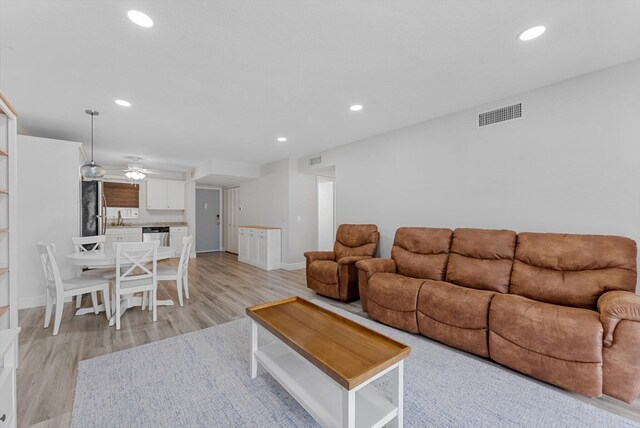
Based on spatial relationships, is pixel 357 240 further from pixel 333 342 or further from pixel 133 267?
pixel 133 267

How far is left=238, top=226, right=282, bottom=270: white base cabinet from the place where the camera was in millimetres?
5695

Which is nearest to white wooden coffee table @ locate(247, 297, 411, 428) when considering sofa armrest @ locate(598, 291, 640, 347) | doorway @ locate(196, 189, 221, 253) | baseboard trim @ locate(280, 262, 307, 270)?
sofa armrest @ locate(598, 291, 640, 347)

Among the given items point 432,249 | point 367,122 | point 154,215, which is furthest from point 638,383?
point 154,215

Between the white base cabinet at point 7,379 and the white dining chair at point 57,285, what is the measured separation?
156 centimetres

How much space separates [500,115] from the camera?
9.54ft

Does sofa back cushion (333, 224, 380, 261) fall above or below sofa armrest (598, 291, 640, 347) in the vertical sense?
above

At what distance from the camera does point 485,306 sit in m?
2.17

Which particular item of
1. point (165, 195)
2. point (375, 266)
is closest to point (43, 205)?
point (165, 195)

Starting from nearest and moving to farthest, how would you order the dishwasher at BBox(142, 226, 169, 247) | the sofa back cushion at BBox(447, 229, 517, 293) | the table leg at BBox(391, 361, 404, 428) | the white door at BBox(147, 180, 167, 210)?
the table leg at BBox(391, 361, 404, 428), the sofa back cushion at BBox(447, 229, 517, 293), the dishwasher at BBox(142, 226, 169, 247), the white door at BBox(147, 180, 167, 210)

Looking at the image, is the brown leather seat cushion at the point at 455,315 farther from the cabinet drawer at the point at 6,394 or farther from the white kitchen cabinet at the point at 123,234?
the white kitchen cabinet at the point at 123,234

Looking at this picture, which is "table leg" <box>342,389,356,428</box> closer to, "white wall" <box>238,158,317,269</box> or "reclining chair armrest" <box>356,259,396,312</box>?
"reclining chair armrest" <box>356,259,396,312</box>

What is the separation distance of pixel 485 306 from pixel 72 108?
4.79m

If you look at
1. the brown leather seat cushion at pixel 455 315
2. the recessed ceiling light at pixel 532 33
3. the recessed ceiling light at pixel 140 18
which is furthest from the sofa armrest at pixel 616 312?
the recessed ceiling light at pixel 140 18

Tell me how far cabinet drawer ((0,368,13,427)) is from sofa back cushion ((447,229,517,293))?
329cm
